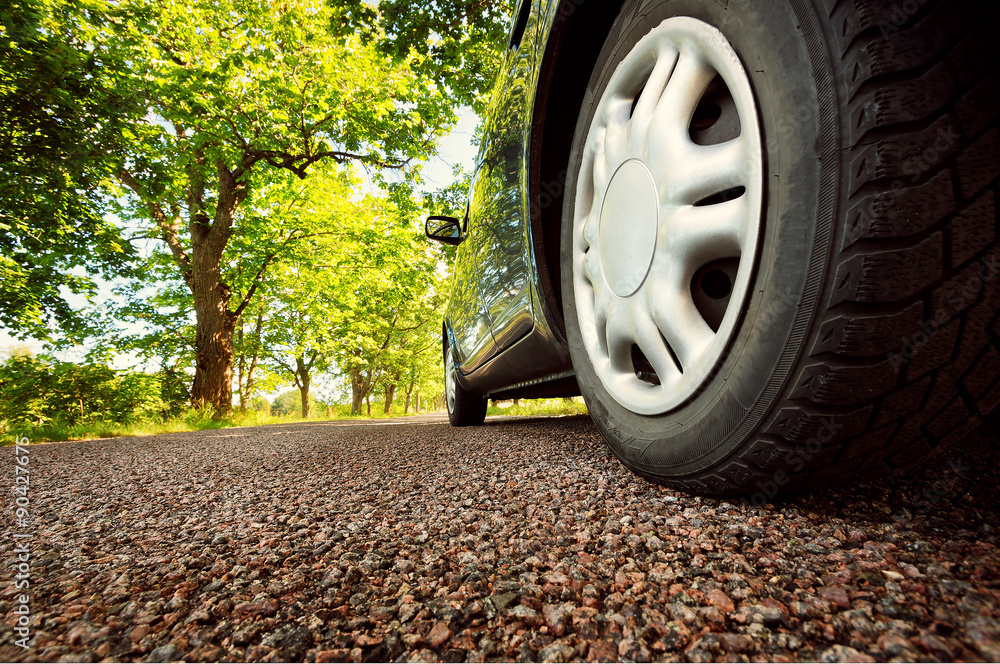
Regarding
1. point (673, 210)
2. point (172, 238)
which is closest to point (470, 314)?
point (673, 210)

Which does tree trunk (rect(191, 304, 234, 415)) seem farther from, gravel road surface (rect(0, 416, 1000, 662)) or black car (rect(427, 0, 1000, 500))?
black car (rect(427, 0, 1000, 500))

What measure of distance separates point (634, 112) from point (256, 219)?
12764 mm

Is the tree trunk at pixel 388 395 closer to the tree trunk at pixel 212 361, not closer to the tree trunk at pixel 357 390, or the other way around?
the tree trunk at pixel 357 390

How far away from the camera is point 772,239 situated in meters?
0.84

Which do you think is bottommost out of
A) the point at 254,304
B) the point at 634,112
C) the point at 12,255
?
the point at 634,112

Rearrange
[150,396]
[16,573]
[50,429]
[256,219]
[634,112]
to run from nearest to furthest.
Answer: [16,573] < [634,112] < [50,429] < [150,396] < [256,219]

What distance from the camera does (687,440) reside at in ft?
3.33

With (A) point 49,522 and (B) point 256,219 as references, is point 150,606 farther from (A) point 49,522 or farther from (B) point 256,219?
(B) point 256,219

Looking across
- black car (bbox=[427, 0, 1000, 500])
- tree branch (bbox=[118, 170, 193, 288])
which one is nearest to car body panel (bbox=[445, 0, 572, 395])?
black car (bbox=[427, 0, 1000, 500])

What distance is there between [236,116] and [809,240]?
9.66m

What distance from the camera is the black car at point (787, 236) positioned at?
705 mm

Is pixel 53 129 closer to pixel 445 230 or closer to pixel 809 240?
pixel 445 230

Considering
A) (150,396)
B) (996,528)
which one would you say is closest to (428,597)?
(996,528)

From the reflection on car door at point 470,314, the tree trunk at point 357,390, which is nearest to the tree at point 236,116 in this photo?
the reflection on car door at point 470,314
